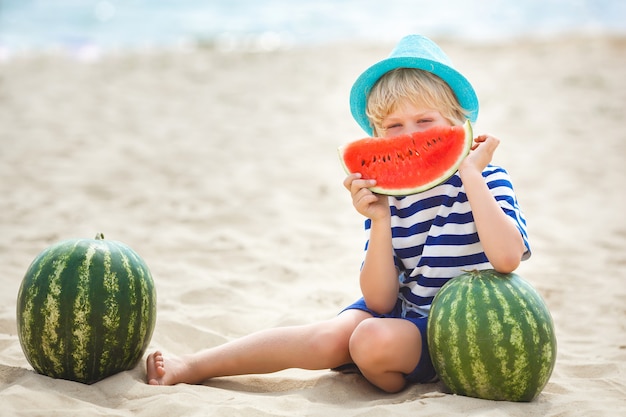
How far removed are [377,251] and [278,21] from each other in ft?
68.6

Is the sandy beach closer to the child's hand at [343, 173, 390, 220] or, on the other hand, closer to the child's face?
the child's hand at [343, 173, 390, 220]

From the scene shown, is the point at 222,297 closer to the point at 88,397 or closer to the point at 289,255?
the point at 289,255

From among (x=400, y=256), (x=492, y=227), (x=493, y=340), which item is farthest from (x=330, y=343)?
(x=492, y=227)

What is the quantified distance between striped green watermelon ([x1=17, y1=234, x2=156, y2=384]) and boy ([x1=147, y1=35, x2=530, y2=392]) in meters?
0.28

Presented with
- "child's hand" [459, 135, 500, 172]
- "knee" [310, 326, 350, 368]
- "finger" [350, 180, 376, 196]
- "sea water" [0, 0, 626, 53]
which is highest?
"sea water" [0, 0, 626, 53]

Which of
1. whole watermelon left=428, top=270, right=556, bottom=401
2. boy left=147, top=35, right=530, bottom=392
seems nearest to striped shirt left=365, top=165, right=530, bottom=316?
boy left=147, top=35, right=530, bottom=392

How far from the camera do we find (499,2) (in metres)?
28.4

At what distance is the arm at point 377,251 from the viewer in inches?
129

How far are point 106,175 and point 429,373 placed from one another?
492cm

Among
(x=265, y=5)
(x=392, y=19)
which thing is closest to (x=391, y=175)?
(x=392, y=19)

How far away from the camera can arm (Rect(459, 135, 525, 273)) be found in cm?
304

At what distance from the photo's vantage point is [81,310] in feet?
9.99

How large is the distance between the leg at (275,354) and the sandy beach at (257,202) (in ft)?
0.30

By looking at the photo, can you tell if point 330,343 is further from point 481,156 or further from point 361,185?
point 481,156
